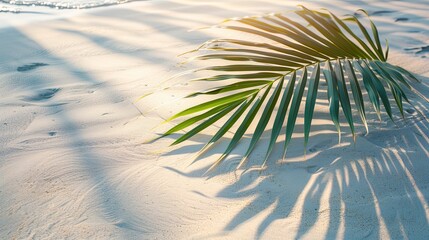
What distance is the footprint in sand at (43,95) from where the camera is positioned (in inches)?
109

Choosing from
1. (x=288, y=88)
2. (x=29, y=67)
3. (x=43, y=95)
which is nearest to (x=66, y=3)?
(x=29, y=67)

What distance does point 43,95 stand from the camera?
2.82 m

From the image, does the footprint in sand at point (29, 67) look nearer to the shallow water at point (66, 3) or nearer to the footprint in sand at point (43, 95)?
the footprint in sand at point (43, 95)

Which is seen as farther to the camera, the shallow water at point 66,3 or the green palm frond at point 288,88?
the shallow water at point 66,3

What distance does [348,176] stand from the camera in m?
1.96

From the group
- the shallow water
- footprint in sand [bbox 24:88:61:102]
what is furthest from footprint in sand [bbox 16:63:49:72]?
the shallow water

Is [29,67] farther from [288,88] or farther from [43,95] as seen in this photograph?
[288,88]

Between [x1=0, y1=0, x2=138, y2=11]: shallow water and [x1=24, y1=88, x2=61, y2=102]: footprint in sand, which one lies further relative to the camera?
[x1=0, y1=0, x2=138, y2=11]: shallow water

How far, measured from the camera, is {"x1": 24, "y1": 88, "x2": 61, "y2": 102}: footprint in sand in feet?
9.12

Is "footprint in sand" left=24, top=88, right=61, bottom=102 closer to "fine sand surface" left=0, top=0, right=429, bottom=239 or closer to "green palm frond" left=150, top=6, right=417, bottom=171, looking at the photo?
"fine sand surface" left=0, top=0, right=429, bottom=239

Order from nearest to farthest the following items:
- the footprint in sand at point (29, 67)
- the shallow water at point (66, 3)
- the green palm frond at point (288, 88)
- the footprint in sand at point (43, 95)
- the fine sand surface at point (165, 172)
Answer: the fine sand surface at point (165, 172) < the green palm frond at point (288, 88) < the footprint in sand at point (43, 95) < the footprint in sand at point (29, 67) < the shallow water at point (66, 3)

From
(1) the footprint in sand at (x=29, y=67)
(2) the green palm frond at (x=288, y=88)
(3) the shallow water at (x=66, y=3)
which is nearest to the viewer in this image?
(2) the green palm frond at (x=288, y=88)

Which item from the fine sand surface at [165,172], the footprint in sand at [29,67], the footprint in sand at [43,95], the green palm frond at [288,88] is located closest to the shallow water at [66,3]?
the footprint in sand at [29,67]

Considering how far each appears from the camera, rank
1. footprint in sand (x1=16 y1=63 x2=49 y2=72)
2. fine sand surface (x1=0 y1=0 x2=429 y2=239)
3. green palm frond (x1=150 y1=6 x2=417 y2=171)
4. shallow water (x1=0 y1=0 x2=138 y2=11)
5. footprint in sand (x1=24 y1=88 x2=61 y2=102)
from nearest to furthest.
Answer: fine sand surface (x1=0 y1=0 x2=429 y2=239)
green palm frond (x1=150 y1=6 x2=417 y2=171)
footprint in sand (x1=24 y1=88 x2=61 y2=102)
footprint in sand (x1=16 y1=63 x2=49 y2=72)
shallow water (x1=0 y1=0 x2=138 y2=11)
